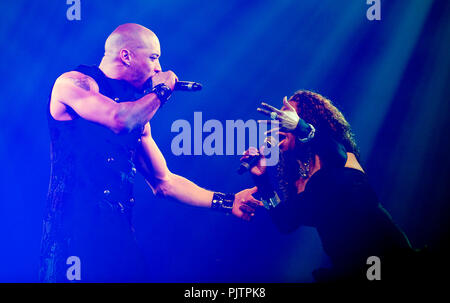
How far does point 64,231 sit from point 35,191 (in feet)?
1.55

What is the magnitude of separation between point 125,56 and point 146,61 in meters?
0.15

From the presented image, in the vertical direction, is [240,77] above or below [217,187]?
above

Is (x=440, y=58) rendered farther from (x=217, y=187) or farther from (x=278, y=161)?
(x=217, y=187)

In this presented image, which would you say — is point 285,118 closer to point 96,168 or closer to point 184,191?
point 184,191

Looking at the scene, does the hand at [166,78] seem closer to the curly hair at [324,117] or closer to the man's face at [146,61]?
the man's face at [146,61]

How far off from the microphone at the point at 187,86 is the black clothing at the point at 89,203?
A: 0.43 m

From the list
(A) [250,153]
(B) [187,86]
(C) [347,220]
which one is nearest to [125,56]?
(B) [187,86]

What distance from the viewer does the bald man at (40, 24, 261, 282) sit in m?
2.47

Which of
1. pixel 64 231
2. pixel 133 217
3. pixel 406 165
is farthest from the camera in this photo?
pixel 406 165

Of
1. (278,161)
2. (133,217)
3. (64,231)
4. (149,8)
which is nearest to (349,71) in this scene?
(278,161)

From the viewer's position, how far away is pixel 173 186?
2.75 m

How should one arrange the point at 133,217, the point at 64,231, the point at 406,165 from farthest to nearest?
the point at 406,165
the point at 133,217
the point at 64,231

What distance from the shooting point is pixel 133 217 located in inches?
105
